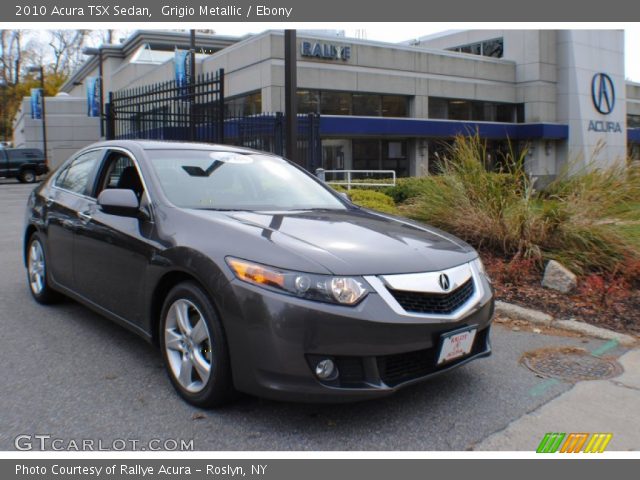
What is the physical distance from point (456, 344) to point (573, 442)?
78cm

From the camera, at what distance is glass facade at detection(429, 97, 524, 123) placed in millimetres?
31688

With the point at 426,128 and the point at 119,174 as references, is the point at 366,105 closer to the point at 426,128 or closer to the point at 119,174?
the point at 426,128

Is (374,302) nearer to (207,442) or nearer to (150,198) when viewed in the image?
(207,442)

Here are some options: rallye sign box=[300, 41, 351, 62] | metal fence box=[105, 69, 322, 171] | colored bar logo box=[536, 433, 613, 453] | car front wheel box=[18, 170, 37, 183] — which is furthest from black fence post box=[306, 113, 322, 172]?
car front wheel box=[18, 170, 37, 183]

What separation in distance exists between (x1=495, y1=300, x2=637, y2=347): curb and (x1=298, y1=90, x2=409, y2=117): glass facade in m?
20.9

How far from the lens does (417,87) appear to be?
29938 millimetres

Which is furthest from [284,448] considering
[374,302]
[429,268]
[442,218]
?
[442,218]

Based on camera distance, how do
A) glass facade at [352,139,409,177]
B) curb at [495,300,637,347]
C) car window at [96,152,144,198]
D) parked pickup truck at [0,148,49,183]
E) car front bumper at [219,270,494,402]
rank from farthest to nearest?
1. parked pickup truck at [0,148,49,183]
2. glass facade at [352,139,409,177]
3. curb at [495,300,637,347]
4. car window at [96,152,144,198]
5. car front bumper at [219,270,494,402]

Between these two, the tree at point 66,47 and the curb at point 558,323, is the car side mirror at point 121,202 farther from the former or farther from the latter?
the tree at point 66,47

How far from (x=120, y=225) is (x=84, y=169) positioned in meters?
1.31

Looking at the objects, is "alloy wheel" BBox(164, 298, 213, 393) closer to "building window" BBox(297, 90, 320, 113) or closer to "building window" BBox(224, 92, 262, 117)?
"building window" BBox(224, 92, 262, 117)

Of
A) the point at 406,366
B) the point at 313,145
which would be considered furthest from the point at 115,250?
the point at 313,145

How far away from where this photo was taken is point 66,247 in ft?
16.4

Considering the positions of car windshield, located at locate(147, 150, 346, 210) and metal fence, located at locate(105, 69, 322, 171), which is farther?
metal fence, located at locate(105, 69, 322, 171)
